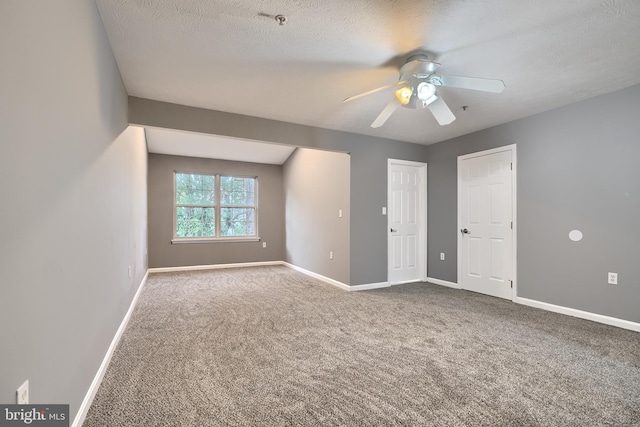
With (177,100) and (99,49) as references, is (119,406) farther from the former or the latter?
(177,100)

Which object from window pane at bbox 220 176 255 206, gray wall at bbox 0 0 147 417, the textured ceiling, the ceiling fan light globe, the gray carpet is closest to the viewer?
gray wall at bbox 0 0 147 417

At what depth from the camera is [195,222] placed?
6.57 meters

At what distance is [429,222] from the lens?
5.13 meters

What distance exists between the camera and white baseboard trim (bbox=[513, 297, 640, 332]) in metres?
2.92

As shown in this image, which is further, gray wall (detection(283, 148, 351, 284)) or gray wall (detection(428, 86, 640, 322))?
gray wall (detection(283, 148, 351, 284))

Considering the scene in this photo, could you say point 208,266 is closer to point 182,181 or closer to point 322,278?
point 182,181

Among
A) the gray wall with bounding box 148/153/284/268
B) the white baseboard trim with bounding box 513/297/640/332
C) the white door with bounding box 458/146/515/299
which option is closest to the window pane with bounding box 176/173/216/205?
the gray wall with bounding box 148/153/284/268

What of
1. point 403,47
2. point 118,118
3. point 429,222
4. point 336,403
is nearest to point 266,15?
point 403,47

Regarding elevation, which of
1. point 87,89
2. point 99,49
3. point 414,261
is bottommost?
point 414,261

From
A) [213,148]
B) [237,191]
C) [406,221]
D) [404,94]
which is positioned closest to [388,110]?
[404,94]

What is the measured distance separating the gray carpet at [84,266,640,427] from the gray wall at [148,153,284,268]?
2.70 metres

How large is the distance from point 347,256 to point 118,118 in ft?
10.6

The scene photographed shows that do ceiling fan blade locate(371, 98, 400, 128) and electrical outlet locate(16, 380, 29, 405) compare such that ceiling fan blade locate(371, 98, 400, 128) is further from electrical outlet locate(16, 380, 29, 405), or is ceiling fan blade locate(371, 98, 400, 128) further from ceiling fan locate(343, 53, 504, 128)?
electrical outlet locate(16, 380, 29, 405)

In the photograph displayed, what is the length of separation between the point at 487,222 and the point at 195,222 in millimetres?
5522
